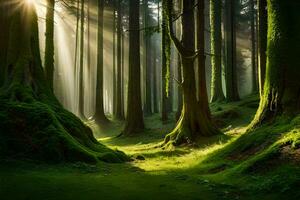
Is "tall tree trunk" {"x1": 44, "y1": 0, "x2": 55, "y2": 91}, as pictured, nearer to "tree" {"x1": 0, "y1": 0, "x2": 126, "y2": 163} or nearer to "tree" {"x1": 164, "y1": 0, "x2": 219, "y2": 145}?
"tree" {"x1": 0, "y1": 0, "x2": 126, "y2": 163}

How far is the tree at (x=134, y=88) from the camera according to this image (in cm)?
2364

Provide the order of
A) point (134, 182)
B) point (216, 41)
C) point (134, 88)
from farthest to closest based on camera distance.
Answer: point (216, 41), point (134, 88), point (134, 182)

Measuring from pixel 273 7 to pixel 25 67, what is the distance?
310 inches

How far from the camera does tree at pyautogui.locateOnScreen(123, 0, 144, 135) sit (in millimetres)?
23641

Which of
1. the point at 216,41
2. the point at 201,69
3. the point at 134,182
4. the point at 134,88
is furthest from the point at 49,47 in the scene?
the point at 216,41

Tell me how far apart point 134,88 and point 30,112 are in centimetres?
1353

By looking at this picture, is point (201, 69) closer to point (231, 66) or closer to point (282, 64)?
point (282, 64)

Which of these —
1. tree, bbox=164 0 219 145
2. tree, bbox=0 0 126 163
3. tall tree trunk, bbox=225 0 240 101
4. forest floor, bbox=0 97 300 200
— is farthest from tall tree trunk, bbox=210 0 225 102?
forest floor, bbox=0 97 300 200

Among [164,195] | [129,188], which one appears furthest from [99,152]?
[164,195]

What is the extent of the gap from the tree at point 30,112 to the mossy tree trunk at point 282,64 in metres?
4.97

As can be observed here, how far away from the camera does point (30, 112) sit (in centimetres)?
1088

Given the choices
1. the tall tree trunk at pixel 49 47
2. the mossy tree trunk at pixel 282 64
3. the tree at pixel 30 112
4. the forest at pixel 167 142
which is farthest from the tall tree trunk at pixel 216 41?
the mossy tree trunk at pixel 282 64

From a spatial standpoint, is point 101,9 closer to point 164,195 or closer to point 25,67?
point 25,67

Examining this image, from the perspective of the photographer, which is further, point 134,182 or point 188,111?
point 188,111
